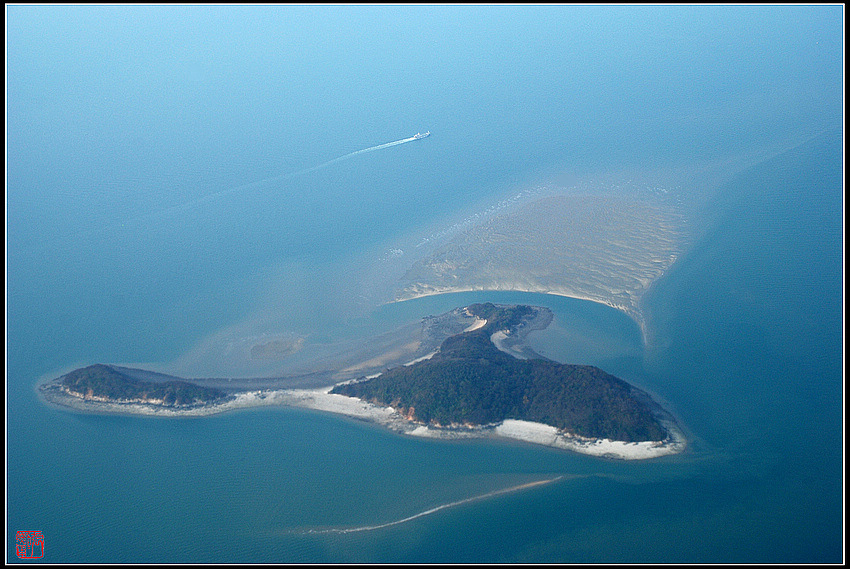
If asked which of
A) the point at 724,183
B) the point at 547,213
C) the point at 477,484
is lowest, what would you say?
the point at 477,484

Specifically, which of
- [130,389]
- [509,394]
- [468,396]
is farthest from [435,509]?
[130,389]

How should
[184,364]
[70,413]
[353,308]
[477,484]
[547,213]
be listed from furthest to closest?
[547,213]
[353,308]
[184,364]
[70,413]
[477,484]

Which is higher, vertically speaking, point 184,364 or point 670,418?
point 184,364

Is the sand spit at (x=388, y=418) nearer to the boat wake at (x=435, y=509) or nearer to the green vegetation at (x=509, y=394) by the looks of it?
the green vegetation at (x=509, y=394)

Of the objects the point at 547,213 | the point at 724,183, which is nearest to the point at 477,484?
the point at 547,213

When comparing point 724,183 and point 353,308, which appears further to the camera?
point 724,183

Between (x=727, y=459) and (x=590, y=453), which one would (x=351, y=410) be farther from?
(x=727, y=459)

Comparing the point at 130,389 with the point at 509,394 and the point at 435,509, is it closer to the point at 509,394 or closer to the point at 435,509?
the point at 435,509
